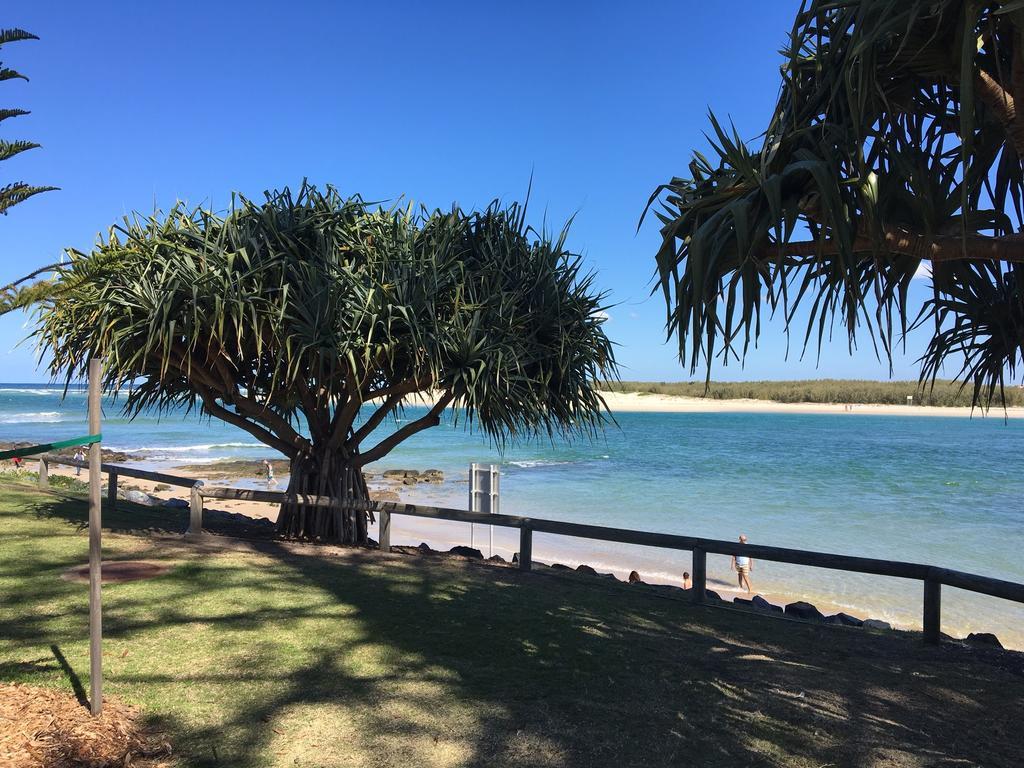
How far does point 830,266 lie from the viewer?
157 inches

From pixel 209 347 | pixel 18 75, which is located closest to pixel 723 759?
pixel 209 347

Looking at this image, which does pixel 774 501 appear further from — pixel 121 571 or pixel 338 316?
pixel 121 571

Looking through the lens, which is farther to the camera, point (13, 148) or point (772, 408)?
point (772, 408)

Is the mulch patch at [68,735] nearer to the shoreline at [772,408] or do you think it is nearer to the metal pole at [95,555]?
the metal pole at [95,555]

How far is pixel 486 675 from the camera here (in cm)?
473

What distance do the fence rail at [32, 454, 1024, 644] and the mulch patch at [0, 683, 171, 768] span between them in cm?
492

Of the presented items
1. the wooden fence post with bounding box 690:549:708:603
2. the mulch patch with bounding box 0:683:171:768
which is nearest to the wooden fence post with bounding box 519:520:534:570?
the wooden fence post with bounding box 690:549:708:603

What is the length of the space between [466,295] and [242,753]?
6794 millimetres

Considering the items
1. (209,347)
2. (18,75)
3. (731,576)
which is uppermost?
(18,75)

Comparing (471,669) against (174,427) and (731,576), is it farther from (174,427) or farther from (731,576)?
(174,427)

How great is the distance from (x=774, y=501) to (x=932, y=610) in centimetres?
2017

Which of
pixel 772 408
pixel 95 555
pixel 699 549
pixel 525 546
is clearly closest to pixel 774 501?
pixel 525 546

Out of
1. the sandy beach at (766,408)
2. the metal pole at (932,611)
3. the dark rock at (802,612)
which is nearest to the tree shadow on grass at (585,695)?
the metal pole at (932,611)

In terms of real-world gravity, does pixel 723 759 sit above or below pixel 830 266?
below
